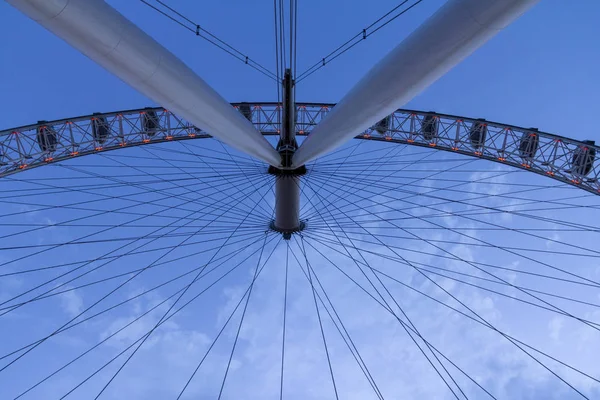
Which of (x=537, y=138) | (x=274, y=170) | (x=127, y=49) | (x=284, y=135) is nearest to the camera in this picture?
(x=127, y=49)

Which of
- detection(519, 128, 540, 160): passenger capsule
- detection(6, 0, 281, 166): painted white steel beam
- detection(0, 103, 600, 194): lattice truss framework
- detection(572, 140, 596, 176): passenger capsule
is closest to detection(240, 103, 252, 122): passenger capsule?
detection(0, 103, 600, 194): lattice truss framework

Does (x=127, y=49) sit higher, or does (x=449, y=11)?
(x=449, y=11)

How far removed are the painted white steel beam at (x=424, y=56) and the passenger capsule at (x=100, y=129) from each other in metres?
16.6

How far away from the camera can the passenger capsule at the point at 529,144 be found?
21.8 metres

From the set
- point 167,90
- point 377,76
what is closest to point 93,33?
point 167,90

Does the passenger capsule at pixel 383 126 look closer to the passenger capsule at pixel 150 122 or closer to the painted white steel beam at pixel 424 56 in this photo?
the passenger capsule at pixel 150 122

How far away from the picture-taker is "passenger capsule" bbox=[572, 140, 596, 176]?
67.7 feet

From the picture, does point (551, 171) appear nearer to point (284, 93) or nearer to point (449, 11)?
point (284, 93)

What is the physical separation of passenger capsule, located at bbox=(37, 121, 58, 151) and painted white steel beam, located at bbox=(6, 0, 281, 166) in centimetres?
1583

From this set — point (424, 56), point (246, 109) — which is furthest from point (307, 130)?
point (424, 56)

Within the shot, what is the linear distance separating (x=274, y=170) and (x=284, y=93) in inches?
105

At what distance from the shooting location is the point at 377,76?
26.3ft

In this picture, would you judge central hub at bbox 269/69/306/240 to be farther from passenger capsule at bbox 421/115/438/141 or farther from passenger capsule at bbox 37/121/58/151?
passenger capsule at bbox 37/121/58/151

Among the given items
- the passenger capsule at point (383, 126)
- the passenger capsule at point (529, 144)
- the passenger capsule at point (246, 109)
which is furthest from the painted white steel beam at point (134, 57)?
the passenger capsule at point (529, 144)
